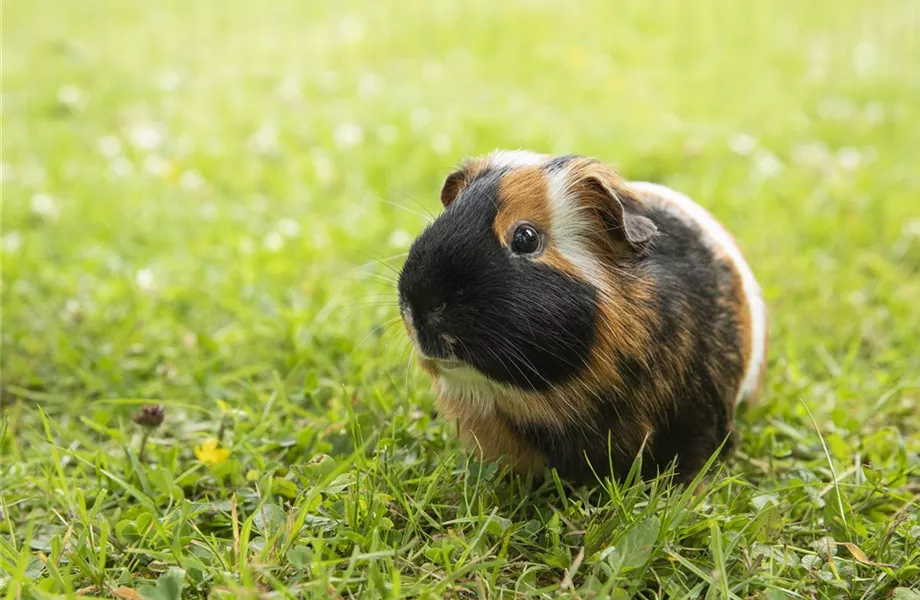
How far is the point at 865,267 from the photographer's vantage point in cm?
563

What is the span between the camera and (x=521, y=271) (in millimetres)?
2738

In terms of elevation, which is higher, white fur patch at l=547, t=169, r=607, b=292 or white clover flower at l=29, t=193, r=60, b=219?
white fur patch at l=547, t=169, r=607, b=292

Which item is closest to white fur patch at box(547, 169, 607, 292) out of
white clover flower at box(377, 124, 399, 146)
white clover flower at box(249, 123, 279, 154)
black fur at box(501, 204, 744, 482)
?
black fur at box(501, 204, 744, 482)

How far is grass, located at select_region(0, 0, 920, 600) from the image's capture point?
2768 millimetres

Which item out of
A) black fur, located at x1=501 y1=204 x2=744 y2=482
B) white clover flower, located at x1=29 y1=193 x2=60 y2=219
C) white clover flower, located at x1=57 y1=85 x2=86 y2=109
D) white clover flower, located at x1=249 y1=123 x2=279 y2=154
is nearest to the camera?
black fur, located at x1=501 y1=204 x2=744 y2=482

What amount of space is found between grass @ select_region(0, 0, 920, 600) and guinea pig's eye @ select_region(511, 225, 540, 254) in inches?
32.0

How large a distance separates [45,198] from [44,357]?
2182 mm

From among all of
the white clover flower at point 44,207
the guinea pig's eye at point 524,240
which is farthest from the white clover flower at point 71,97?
the guinea pig's eye at point 524,240

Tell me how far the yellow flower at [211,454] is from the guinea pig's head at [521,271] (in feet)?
3.07

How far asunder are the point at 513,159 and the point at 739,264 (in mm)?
1169

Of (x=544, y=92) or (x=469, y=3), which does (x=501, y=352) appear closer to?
(x=544, y=92)

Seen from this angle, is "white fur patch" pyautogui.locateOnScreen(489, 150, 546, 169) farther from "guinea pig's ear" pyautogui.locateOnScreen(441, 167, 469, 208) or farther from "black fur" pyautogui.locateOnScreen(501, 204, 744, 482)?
"black fur" pyautogui.locateOnScreen(501, 204, 744, 482)

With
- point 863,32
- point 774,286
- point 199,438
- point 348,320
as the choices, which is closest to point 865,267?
point 774,286

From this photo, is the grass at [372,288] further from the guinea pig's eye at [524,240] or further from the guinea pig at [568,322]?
the guinea pig's eye at [524,240]
